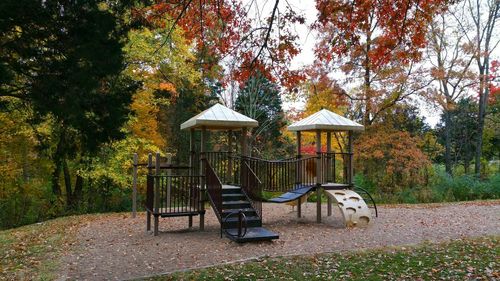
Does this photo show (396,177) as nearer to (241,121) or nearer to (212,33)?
(241,121)

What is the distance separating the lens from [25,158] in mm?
13148

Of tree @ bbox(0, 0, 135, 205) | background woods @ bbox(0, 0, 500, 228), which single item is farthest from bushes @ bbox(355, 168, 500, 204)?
tree @ bbox(0, 0, 135, 205)

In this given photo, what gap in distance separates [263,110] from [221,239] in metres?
17.4

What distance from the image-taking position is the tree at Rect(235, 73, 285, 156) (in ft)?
74.7

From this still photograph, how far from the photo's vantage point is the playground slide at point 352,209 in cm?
929

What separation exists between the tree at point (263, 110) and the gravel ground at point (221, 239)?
38.0 feet

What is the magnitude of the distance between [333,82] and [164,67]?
6.99m

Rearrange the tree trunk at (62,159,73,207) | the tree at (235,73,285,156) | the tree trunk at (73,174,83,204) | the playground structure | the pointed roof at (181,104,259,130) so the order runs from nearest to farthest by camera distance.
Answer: the playground structure → the pointed roof at (181,104,259,130) → the tree trunk at (62,159,73,207) → the tree trunk at (73,174,83,204) → the tree at (235,73,285,156)

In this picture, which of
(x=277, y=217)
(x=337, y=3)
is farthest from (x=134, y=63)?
(x=337, y=3)

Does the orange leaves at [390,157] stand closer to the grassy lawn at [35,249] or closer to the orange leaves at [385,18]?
the orange leaves at [385,18]

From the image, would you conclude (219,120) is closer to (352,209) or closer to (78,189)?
(352,209)

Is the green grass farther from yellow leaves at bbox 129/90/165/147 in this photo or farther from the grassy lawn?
yellow leaves at bbox 129/90/165/147

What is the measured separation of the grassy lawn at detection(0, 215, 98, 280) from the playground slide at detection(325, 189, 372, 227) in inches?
239

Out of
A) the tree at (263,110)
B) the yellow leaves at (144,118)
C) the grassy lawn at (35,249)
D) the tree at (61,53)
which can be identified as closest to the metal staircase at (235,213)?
the grassy lawn at (35,249)
